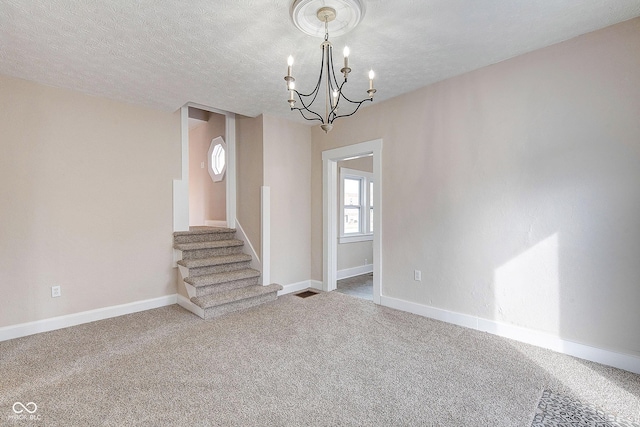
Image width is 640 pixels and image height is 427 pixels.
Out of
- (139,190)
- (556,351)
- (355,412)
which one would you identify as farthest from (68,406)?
(556,351)

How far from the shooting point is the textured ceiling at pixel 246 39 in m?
1.99

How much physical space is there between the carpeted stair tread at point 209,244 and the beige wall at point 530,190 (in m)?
2.25

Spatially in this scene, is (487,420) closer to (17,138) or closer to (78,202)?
(78,202)

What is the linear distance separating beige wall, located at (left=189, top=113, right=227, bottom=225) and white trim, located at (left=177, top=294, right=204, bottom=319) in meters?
1.70

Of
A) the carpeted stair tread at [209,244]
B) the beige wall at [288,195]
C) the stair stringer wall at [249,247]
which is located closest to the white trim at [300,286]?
the beige wall at [288,195]

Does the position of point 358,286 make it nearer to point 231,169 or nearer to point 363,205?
point 363,205

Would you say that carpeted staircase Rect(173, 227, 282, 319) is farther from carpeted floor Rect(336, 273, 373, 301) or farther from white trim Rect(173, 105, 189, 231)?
carpeted floor Rect(336, 273, 373, 301)

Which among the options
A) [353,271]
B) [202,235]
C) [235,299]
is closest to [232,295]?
[235,299]

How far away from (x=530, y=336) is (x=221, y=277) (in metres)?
3.30

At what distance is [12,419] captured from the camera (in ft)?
5.79

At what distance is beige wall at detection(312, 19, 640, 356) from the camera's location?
2.28 meters

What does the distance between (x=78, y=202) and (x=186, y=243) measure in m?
1.27

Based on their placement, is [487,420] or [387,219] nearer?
[487,420]

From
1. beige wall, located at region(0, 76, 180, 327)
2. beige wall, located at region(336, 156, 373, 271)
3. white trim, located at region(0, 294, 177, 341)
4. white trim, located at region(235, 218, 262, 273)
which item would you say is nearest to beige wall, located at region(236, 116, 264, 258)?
white trim, located at region(235, 218, 262, 273)
